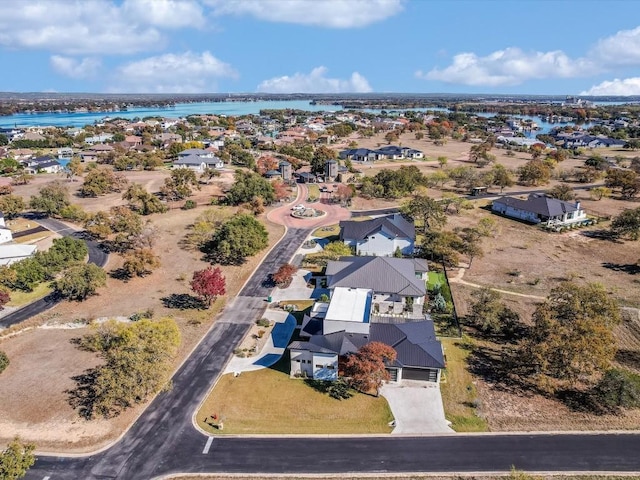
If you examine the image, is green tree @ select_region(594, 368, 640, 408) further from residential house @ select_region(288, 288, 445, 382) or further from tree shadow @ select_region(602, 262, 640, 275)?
tree shadow @ select_region(602, 262, 640, 275)

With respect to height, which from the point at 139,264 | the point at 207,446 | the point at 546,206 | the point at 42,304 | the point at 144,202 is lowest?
the point at 207,446

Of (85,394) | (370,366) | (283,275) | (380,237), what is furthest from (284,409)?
(380,237)

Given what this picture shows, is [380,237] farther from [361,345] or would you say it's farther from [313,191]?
[313,191]

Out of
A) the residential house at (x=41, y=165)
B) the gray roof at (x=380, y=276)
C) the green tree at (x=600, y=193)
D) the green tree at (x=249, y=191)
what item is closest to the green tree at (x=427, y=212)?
the gray roof at (x=380, y=276)

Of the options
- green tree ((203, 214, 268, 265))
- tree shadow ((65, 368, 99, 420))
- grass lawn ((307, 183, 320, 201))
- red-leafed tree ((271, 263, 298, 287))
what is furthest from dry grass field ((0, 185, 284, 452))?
grass lawn ((307, 183, 320, 201))

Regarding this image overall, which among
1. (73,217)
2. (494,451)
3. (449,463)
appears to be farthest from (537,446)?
(73,217)

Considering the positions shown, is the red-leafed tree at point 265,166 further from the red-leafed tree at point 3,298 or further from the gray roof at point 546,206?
the red-leafed tree at point 3,298
